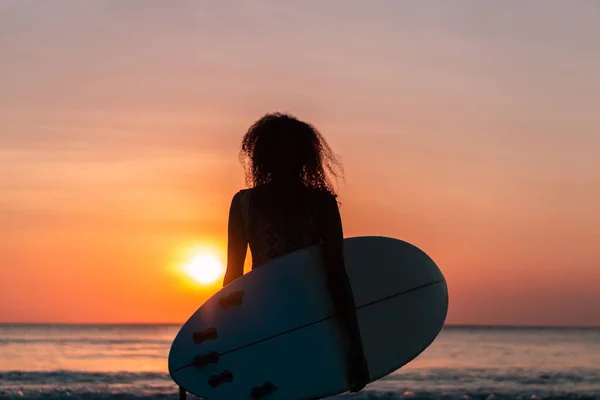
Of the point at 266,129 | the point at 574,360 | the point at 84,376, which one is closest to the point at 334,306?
the point at 266,129

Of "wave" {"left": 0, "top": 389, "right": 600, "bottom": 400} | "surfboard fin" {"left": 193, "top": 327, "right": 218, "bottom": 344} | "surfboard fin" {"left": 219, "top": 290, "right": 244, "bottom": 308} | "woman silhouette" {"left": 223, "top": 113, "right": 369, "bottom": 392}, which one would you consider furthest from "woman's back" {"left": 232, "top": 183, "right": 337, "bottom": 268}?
"wave" {"left": 0, "top": 389, "right": 600, "bottom": 400}

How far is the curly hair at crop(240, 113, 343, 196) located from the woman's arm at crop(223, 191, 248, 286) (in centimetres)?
11

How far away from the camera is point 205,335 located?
10.0ft

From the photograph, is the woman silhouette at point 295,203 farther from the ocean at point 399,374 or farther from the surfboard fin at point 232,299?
the ocean at point 399,374

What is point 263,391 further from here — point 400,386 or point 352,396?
point 400,386

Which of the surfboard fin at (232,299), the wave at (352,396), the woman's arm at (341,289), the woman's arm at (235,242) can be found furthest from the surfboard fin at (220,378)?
the wave at (352,396)

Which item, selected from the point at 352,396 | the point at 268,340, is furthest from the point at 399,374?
the point at 268,340

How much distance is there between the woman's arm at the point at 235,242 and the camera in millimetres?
2885

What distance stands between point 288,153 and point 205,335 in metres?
0.76

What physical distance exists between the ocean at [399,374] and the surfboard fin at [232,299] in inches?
363

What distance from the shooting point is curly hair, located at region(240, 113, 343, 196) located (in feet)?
9.25

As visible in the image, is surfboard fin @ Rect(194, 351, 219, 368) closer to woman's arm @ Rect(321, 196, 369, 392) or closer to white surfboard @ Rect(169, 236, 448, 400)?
white surfboard @ Rect(169, 236, 448, 400)

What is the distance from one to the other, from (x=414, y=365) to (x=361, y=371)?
15.8 m

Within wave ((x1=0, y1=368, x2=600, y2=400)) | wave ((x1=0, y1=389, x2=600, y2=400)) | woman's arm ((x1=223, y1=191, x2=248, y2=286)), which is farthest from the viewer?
wave ((x1=0, y1=368, x2=600, y2=400))
